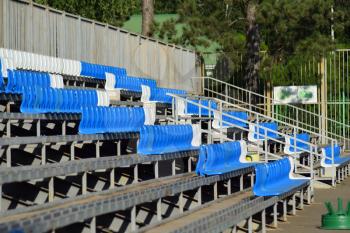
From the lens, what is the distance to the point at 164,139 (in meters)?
13.6

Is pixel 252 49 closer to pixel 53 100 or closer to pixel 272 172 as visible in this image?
pixel 272 172

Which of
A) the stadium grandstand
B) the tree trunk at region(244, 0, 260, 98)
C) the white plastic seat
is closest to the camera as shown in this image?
the stadium grandstand

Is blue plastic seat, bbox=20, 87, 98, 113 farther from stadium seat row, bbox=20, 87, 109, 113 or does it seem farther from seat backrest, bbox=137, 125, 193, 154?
seat backrest, bbox=137, 125, 193, 154

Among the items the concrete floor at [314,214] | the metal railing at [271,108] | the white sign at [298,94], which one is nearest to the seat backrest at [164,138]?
the concrete floor at [314,214]

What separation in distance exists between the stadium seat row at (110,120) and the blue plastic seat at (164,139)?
0.52m

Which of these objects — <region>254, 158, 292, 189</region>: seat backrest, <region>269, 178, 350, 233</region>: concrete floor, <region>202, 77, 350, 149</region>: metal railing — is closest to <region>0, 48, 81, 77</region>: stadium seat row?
<region>254, 158, 292, 189</region>: seat backrest

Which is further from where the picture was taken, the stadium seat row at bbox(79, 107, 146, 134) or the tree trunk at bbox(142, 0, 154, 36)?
the tree trunk at bbox(142, 0, 154, 36)

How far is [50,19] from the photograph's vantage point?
58.4ft

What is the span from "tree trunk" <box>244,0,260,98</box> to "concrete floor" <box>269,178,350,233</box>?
29.9ft

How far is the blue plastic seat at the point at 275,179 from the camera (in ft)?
41.0

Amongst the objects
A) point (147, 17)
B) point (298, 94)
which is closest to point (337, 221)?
point (298, 94)

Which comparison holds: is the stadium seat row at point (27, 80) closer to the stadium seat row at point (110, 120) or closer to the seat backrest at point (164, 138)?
the stadium seat row at point (110, 120)

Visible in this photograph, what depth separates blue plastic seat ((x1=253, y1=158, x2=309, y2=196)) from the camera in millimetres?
12488

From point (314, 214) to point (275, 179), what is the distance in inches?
53.3
